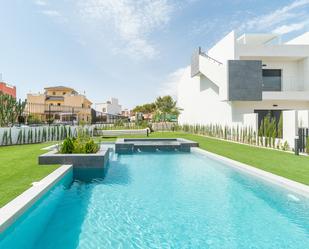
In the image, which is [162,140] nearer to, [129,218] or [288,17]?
[129,218]

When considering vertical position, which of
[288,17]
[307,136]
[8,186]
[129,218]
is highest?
[288,17]

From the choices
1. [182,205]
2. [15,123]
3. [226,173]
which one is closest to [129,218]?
[182,205]

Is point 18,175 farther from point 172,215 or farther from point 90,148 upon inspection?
point 172,215

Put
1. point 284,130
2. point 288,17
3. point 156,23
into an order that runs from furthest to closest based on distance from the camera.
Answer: point 288,17, point 156,23, point 284,130

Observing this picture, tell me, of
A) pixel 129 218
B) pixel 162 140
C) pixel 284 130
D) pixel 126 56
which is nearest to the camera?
pixel 129 218

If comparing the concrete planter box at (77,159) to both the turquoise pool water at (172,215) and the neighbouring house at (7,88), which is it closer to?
the turquoise pool water at (172,215)

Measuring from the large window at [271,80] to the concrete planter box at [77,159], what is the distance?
1770cm

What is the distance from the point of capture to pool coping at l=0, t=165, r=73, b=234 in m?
3.65

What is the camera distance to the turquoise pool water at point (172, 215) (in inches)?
153

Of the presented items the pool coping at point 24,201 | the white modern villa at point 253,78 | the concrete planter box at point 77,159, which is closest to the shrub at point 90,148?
the concrete planter box at point 77,159

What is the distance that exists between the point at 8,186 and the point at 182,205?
3.75 m

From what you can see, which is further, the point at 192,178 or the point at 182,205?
the point at 192,178

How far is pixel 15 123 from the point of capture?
17.6m

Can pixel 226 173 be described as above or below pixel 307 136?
below
